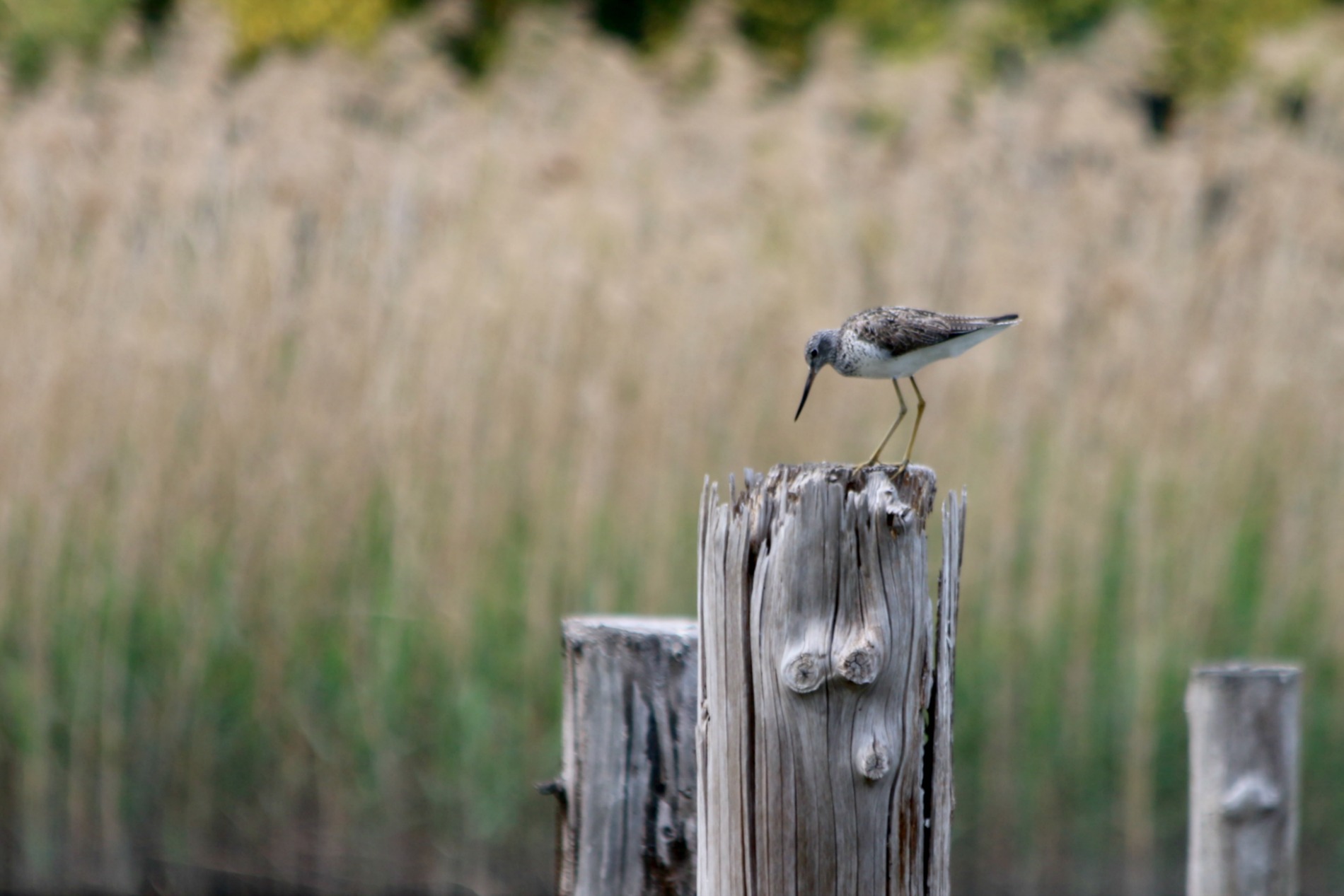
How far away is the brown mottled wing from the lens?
2398mm

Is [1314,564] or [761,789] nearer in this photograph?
[761,789]

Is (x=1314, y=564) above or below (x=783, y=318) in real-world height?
below

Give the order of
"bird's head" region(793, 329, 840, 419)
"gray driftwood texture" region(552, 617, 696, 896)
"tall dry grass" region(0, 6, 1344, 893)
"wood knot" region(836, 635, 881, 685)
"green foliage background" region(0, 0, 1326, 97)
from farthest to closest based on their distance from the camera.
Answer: "green foliage background" region(0, 0, 1326, 97)
"tall dry grass" region(0, 6, 1344, 893)
"bird's head" region(793, 329, 840, 419)
"gray driftwood texture" region(552, 617, 696, 896)
"wood knot" region(836, 635, 881, 685)

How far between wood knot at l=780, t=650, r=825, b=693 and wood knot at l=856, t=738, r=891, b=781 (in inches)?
3.9

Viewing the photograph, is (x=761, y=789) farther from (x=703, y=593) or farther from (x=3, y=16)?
(x=3, y=16)

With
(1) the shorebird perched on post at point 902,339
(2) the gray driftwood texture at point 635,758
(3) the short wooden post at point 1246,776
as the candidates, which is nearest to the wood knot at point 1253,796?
(3) the short wooden post at point 1246,776

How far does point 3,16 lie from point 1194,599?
12558 mm

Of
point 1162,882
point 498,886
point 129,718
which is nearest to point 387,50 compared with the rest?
point 129,718

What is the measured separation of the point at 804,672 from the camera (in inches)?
64.3

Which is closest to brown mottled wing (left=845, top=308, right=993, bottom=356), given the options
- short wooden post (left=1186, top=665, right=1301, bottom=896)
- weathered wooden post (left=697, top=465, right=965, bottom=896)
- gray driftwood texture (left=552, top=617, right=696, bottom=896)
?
gray driftwood texture (left=552, top=617, right=696, bottom=896)

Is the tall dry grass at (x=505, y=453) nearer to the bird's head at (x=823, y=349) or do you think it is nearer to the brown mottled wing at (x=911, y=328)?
the bird's head at (x=823, y=349)

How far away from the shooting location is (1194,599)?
4883mm

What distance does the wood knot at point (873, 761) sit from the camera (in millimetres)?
1630

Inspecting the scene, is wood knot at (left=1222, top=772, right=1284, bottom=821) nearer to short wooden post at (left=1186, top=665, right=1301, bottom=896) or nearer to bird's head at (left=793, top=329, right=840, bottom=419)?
short wooden post at (left=1186, top=665, right=1301, bottom=896)
